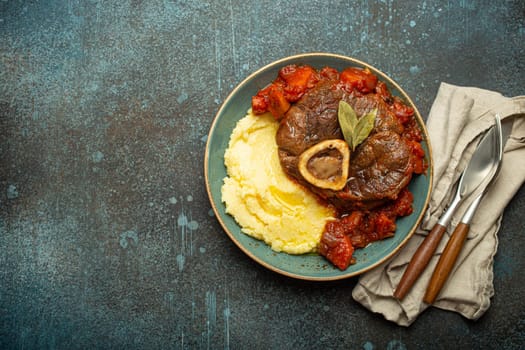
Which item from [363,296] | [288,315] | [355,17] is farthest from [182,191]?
[355,17]

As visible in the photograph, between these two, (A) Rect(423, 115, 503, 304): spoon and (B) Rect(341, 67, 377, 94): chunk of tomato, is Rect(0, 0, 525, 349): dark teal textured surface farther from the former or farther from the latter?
(B) Rect(341, 67, 377, 94): chunk of tomato

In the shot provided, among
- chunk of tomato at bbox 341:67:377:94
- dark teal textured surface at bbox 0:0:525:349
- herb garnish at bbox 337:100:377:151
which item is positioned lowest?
dark teal textured surface at bbox 0:0:525:349

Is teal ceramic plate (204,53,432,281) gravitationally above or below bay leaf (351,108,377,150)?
below

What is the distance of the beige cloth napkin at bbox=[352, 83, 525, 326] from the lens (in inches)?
171

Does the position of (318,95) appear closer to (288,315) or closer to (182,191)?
(182,191)

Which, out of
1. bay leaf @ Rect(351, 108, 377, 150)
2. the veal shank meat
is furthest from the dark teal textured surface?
bay leaf @ Rect(351, 108, 377, 150)

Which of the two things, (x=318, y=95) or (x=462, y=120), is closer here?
(x=318, y=95)

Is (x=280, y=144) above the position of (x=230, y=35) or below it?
below

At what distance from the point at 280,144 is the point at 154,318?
2.23 meters

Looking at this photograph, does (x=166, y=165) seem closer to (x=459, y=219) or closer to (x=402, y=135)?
(x=402, y=135)

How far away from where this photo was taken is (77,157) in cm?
474

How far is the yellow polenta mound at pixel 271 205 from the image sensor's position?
4.20 metres

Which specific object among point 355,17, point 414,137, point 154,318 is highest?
point 355,17

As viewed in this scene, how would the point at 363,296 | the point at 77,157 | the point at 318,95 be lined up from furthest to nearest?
the point at 77,157, the point at 363,296, the point at 318,95
